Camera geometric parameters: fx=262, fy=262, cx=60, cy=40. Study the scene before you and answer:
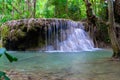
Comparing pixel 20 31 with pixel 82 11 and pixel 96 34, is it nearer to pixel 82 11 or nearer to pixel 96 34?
pixel 96 34

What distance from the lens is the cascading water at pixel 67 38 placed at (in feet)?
55.9

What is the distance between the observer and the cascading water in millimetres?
17047

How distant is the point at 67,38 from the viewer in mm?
17719

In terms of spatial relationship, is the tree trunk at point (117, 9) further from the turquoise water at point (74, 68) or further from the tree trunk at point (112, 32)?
the turquoise water at point (74, 68)

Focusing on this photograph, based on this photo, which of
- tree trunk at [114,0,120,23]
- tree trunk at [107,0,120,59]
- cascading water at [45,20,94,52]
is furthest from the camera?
tree trunk at [114,0,120,23]

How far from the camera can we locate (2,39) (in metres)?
17.6

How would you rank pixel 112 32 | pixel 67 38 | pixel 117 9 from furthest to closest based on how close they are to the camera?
pixel 117 9
pixel 67 38
pixel 112 32

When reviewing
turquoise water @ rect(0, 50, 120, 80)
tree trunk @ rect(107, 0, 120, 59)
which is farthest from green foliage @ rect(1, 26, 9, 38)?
tree trunk @ rect(107, 0, 120, 59)

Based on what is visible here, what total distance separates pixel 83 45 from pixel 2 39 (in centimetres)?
544

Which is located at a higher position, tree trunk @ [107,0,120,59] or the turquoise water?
tree trunk @ [107,0,120,59]

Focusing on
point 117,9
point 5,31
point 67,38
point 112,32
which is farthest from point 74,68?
point 117,9

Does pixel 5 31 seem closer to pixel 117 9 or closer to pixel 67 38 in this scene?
pixel 67 38

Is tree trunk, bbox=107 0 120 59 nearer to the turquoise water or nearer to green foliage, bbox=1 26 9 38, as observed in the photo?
the turquoise water

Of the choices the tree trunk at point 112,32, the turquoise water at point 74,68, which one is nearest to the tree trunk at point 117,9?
the tree trunk at point 112,32
